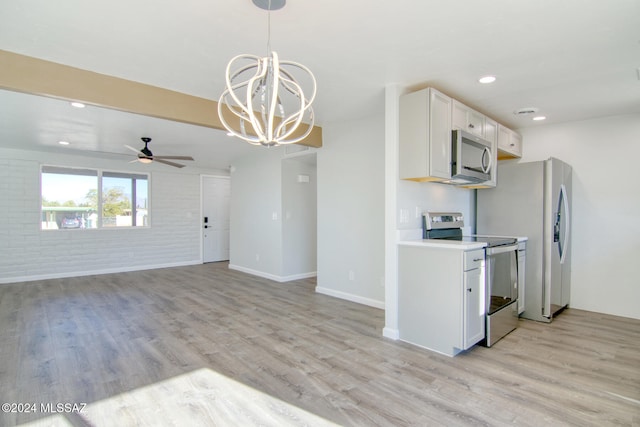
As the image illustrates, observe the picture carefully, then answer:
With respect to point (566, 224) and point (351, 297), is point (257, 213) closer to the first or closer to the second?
point (351, 297)

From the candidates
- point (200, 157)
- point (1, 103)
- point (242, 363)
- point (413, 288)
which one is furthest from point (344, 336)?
point (200, 157)

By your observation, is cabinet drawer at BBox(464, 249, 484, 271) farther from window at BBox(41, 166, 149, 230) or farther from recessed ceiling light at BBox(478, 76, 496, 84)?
window at BBox(41, 166, 149, 230)

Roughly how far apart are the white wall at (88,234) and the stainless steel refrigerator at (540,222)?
6.50 m

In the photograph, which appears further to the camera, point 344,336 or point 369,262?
point 369,262

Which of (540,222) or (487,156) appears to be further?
(540,222)

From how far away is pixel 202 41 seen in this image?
90.9 inches

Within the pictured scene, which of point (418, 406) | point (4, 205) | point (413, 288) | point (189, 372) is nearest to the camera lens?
point (418, 406)

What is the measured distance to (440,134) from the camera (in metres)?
3.02

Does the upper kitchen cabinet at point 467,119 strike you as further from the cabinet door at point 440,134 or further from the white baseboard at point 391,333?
the white baseboard at point 391,333

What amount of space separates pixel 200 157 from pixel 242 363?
507 centimetres

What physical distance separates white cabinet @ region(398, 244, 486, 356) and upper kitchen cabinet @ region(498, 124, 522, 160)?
1909 millimetres

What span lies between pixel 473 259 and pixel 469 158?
3.76ft

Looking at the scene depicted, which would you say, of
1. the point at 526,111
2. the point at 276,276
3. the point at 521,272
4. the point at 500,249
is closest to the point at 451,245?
the point at 500,249

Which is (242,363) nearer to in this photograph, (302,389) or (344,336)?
(302,389)
